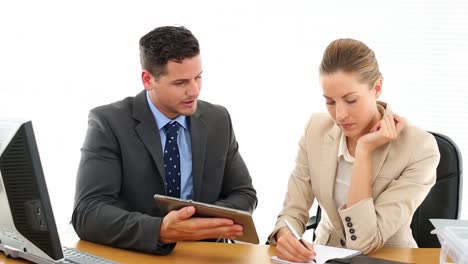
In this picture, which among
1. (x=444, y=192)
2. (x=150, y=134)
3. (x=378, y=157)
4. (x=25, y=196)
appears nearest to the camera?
(x=25, y=196)

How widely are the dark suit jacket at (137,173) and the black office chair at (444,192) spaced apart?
2.16 feet

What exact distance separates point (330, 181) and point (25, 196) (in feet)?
3.54

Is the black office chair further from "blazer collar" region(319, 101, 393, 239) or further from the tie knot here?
the tie knot

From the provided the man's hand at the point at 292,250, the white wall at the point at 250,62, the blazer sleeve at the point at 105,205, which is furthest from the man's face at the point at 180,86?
the white wall at the point at 250,62

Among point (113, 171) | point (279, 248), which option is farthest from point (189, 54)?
point (279, 248)

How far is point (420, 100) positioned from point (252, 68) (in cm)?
92

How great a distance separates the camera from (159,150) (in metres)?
2.52

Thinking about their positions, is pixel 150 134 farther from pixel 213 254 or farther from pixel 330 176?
pixel 330 176

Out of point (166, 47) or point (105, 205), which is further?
point (166, 47)

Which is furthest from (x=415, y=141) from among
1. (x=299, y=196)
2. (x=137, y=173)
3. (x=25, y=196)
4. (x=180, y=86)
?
(x=25, y=196)

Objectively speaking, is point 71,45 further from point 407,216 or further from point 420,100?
point 407,216

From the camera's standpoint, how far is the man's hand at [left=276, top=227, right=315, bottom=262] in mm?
2082

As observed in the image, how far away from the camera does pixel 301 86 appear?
3770mm

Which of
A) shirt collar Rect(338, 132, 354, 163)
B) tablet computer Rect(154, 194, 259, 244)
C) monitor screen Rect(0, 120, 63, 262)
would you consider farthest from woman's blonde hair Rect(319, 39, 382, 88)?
monitor screen Rect(0, 120, 63, 262)
